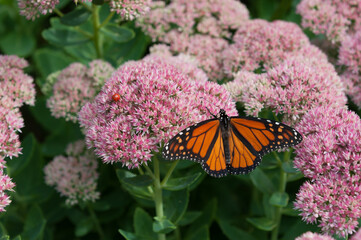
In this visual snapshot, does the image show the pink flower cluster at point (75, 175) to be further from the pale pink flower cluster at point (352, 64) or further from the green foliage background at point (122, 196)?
the pale pink flower cluster at point (352, 64)

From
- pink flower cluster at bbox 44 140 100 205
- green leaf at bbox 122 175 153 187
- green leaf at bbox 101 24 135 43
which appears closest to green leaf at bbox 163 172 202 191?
green leaf at bbox 122 175 153 187


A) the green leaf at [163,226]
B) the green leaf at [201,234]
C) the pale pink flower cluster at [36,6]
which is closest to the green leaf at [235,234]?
the green leaf at [201,234]

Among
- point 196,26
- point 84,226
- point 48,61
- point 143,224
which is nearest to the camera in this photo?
point 143,224

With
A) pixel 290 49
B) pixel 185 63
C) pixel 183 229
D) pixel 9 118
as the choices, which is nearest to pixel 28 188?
pixel 9 118

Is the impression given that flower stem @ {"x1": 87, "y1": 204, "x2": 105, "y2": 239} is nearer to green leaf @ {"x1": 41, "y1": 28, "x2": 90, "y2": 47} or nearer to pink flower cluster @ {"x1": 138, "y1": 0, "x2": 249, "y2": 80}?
green leaf @ {"x1": 41, "y1": 28, "x2": 90, "y2": 47}

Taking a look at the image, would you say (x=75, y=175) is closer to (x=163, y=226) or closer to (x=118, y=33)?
(x=163, y=226)

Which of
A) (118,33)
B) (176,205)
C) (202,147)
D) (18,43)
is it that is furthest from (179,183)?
(18,43)
